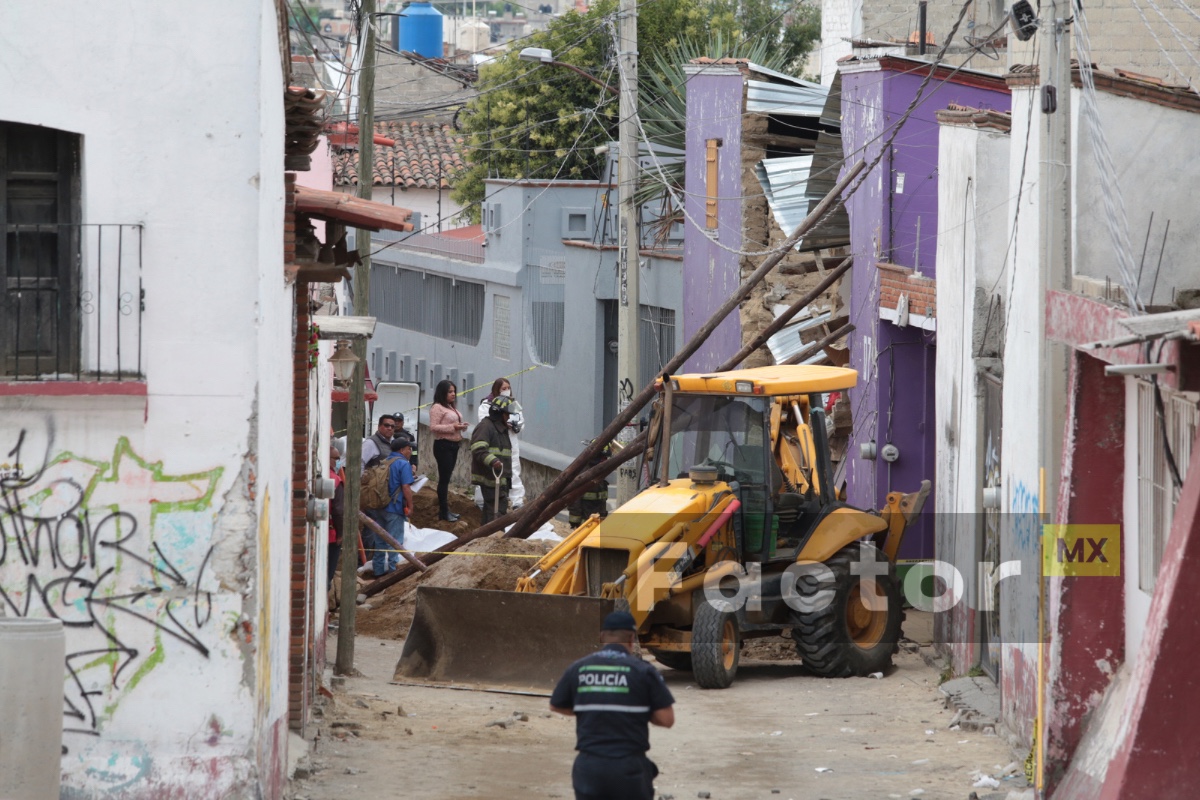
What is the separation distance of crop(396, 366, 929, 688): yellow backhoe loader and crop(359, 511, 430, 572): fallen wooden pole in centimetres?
394

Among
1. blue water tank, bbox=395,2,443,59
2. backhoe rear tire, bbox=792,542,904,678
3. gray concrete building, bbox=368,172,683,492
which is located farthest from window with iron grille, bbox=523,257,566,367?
blue water tank, bbox=395,2,443,59

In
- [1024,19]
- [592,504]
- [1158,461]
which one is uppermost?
[1024,19]

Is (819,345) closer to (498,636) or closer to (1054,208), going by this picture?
(498,636)

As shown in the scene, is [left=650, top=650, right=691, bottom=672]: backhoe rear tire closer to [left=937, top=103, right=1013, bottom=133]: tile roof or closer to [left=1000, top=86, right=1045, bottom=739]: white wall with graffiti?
[left=1000, top=86, right=1045, bottom=739]: white wall with graffiti

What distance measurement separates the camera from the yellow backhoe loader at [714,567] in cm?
1345

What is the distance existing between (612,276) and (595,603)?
15356 millimetres

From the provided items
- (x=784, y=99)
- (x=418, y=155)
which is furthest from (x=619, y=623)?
(x=418, y=155)

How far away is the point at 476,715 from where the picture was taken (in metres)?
12.7

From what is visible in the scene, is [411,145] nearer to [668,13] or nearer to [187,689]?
[668,13]

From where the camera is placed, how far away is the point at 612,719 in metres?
7.15

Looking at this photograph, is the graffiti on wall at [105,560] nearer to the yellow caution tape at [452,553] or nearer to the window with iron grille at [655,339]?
the yellow caution tape at [452,553]

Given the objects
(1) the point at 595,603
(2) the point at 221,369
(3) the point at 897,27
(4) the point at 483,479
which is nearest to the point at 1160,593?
(2) the point at 221,369

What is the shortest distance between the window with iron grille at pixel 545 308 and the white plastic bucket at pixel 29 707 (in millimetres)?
22342

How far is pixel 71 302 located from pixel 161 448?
2.99 ft
